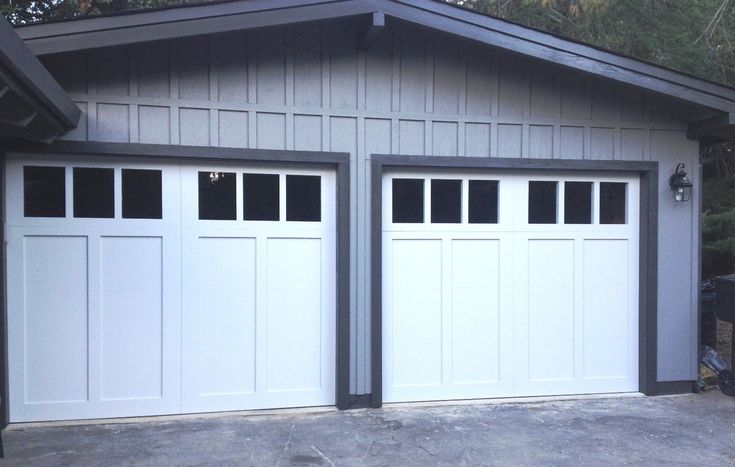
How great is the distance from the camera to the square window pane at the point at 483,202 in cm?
615

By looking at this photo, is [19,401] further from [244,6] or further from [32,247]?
[244,6]

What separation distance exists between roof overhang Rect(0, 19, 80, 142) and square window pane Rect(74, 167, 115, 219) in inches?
18.0

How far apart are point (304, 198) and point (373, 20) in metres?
1.65

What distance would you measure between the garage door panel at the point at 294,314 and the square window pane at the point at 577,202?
2.46 m

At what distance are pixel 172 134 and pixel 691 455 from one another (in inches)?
187

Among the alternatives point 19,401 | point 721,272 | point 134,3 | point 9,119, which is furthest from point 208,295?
point 721,272

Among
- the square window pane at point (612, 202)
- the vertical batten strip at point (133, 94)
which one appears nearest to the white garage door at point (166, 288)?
the vertical batten strip at point (133, 94)

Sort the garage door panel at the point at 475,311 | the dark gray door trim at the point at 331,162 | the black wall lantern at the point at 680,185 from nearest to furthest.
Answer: the dark gray door trim at the point at 331,162
the garage door panel at the point at 475,311
the black wall lantern at the point at 680,185

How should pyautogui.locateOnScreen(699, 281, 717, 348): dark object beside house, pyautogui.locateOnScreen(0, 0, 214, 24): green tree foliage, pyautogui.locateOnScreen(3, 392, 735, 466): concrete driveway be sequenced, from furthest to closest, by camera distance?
1. pyautogui.locateOnScreen(0, 0, 214, 24): green tree foliage
2. pyautogui.locateOnScreen(699, 281, 717, 348): dark object beside house
3. pyautogui.locateOnScreen(3, 392, 735, 466): concrete driveway

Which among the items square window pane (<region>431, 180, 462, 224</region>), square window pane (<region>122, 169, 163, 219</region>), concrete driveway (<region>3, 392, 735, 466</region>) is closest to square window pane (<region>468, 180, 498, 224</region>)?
square window pane (<region>431, 180, 462, 224</region>)

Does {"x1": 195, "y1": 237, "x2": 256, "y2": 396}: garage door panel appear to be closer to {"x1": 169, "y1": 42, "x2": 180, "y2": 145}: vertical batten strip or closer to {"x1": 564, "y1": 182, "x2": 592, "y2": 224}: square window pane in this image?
{"x1": 169, "y1": 42, "x2": 180, "y2": 145}: vertical batten strip

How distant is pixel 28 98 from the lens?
3.87m

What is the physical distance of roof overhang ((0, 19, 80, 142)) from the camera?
3.35m

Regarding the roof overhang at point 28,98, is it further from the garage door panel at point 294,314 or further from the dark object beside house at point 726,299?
the dark object beside house at point 726,299
